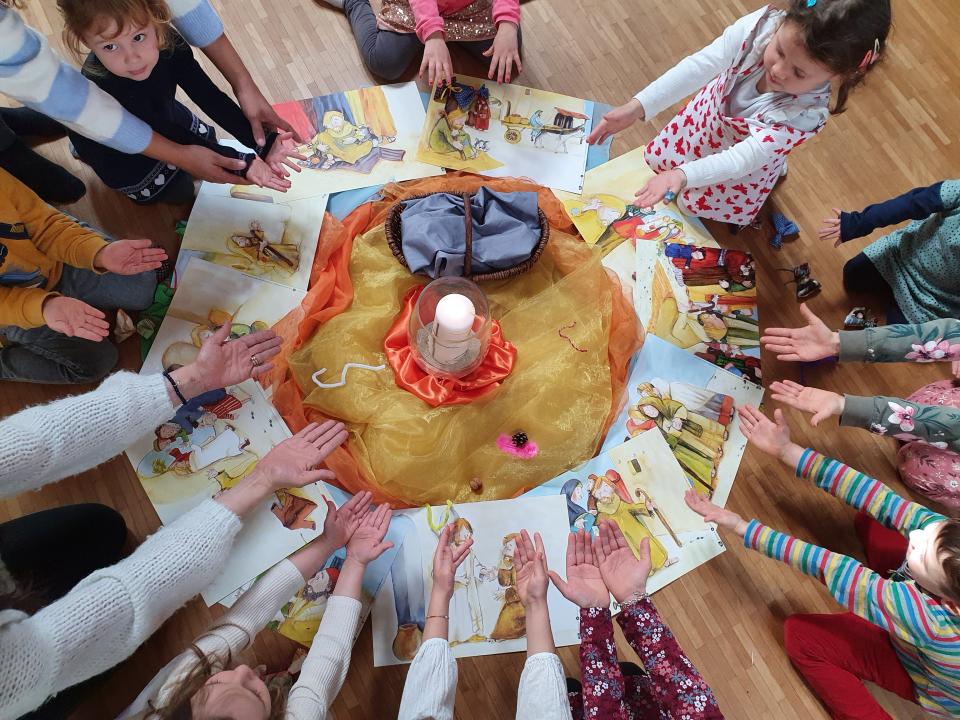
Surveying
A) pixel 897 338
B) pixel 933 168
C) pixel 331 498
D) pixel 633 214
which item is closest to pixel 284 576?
pixel 331 498

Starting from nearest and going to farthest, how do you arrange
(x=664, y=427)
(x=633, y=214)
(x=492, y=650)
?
(x=492, y=650) < (x=664, y=427) < (x=633, y=214)

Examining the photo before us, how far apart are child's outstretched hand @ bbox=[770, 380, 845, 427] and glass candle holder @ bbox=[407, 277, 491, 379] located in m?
0.45

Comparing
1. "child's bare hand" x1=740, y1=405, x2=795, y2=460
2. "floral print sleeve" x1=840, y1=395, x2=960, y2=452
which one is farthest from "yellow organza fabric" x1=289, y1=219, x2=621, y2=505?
"floral print sleeve" x1=840, y1=395, x2=960, y2=452

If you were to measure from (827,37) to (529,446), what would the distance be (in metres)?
0.69

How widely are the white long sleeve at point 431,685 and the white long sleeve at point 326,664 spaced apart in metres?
0.09

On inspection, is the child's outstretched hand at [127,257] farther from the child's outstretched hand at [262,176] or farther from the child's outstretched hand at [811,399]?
the child's outstretched hand at [811,399]

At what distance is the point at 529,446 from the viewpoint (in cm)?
103

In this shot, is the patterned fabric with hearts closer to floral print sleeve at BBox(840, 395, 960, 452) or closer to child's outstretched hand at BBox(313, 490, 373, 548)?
floral print sleeve at BBox(840, 395, 960, 452)

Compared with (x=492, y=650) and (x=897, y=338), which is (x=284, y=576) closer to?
(x=492, y=650)

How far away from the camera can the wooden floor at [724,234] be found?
3.22 ft

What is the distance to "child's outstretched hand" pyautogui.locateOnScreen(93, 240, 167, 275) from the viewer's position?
3.10 feet

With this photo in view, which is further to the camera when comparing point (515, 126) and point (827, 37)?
point (515, 126)

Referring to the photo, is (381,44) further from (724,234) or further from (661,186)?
(724,234)

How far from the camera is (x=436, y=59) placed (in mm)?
1176
